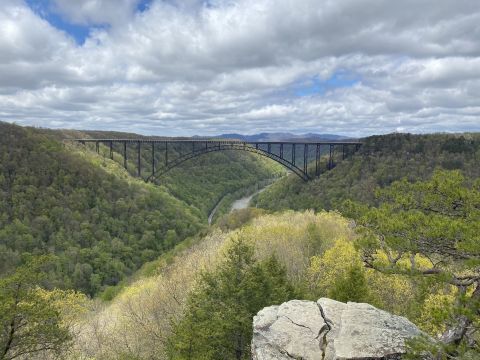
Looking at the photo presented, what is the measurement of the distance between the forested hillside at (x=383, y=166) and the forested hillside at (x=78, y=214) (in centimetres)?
2537

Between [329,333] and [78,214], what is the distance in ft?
225

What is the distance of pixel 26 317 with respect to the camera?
1282cm

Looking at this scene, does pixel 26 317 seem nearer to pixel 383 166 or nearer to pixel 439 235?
pixel 439 235

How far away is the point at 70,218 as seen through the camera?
68.6 metres

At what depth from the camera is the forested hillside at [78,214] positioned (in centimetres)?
6012

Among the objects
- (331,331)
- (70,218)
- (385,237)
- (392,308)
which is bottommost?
(70,218)

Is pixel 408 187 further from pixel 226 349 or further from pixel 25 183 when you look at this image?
pixel 25 183

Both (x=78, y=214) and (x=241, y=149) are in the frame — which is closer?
(x=78, y=214)

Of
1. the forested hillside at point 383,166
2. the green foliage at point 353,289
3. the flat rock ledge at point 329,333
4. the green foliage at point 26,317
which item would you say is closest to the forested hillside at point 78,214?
the forested hillside at point 383,166

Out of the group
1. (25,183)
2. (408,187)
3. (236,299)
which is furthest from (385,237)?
(25,183)

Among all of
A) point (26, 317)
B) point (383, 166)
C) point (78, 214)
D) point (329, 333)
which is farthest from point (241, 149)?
point (329, 333)

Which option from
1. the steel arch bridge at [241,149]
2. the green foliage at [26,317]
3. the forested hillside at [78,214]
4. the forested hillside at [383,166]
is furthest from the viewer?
the steel arch bridge at [241,149]

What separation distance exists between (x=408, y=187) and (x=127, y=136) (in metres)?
146

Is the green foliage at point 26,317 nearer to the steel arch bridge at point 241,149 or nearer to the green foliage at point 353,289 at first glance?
the green foliage at point 353,289
